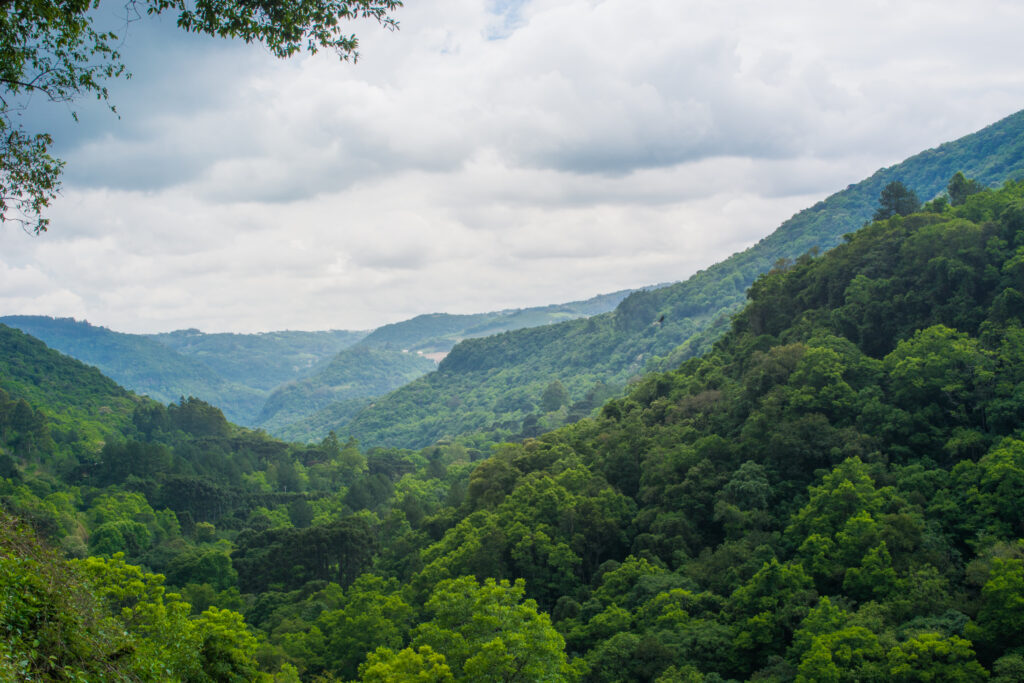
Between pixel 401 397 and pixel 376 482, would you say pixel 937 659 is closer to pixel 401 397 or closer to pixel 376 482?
pixel 376 482

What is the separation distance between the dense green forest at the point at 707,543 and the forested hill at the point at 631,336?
8504cm

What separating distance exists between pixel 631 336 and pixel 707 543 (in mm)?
138412

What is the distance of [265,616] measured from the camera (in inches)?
1785

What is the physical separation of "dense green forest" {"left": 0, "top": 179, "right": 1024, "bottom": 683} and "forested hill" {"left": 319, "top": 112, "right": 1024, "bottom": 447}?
8504 centimetres

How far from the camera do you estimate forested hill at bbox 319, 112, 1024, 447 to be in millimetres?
156375

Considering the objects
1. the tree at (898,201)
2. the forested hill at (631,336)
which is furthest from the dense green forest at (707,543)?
the forested hill at (631,336)

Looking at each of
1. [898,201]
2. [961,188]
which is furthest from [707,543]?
[961,188]

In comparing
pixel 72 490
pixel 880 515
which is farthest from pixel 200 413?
pixel 880 515

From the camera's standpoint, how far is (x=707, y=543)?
122ft

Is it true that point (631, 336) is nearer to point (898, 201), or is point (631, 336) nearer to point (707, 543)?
point (898, 201)

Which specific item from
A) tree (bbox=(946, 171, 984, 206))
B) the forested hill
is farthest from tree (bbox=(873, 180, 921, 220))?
the forested hill

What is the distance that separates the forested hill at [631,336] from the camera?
156375 mm

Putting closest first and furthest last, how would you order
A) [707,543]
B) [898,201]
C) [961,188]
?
[707,543], [961,188], [898,201]

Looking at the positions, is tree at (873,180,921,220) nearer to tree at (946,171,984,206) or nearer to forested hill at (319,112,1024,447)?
tree at (946,171,984,206)
